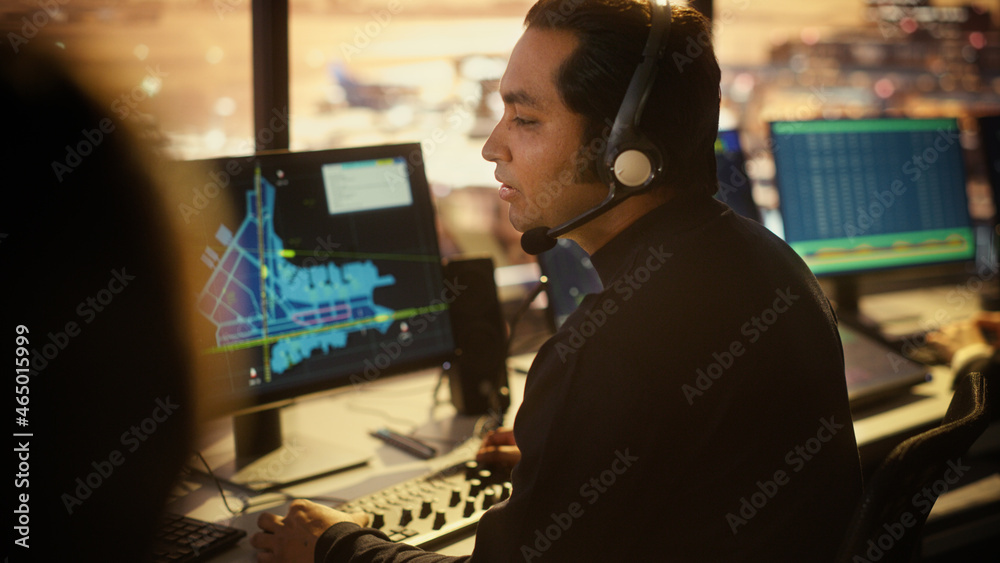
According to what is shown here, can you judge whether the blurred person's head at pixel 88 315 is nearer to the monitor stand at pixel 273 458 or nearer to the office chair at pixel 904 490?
the monitor stand at pixel 273 458

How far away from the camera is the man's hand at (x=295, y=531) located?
0.89 m

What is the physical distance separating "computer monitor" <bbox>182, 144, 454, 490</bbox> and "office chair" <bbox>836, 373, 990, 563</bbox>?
2.86ft

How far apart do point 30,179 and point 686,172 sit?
2.48ft

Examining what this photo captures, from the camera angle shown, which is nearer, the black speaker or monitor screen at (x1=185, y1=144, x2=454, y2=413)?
monitor screen at (x1=185, y1=144, x2=454, y2=413)

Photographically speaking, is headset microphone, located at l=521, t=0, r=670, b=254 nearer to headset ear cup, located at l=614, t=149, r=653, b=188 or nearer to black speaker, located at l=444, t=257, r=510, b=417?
headset ear cup, located at l=614, t=149, r=653, b=188

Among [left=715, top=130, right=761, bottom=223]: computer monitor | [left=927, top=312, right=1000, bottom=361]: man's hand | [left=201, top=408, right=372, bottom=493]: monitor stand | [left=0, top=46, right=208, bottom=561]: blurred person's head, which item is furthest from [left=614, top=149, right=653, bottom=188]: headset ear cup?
[left=927, top=312, right=1000, bottom=361]: man's hand

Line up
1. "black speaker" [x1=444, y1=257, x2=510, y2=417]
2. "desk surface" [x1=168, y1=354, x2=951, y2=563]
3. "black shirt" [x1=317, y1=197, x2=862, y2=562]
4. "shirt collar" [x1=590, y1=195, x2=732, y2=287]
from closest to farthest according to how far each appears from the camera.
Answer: "black shirt" [x1=317, y1=197, x2=862, y2=562]
"shirt collar" [x1=590, y1=195, x2=732, y2=287]
"desk surface" [x1=168, y1=354, x2=951, y2=563]
"black speaker" [x1=444, y1=257, x2=510, y2=417]

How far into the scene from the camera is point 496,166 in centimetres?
106

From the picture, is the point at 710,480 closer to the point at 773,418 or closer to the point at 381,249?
the point at 773,418

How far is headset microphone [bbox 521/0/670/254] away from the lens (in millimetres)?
868

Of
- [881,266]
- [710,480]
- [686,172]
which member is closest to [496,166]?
[686,172]

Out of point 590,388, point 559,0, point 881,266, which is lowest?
point 881,266

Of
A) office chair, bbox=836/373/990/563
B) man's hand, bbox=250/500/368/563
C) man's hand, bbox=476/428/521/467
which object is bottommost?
man's hand, bbox=476/428/521/467

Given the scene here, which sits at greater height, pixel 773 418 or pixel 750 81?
pixel 750 81
